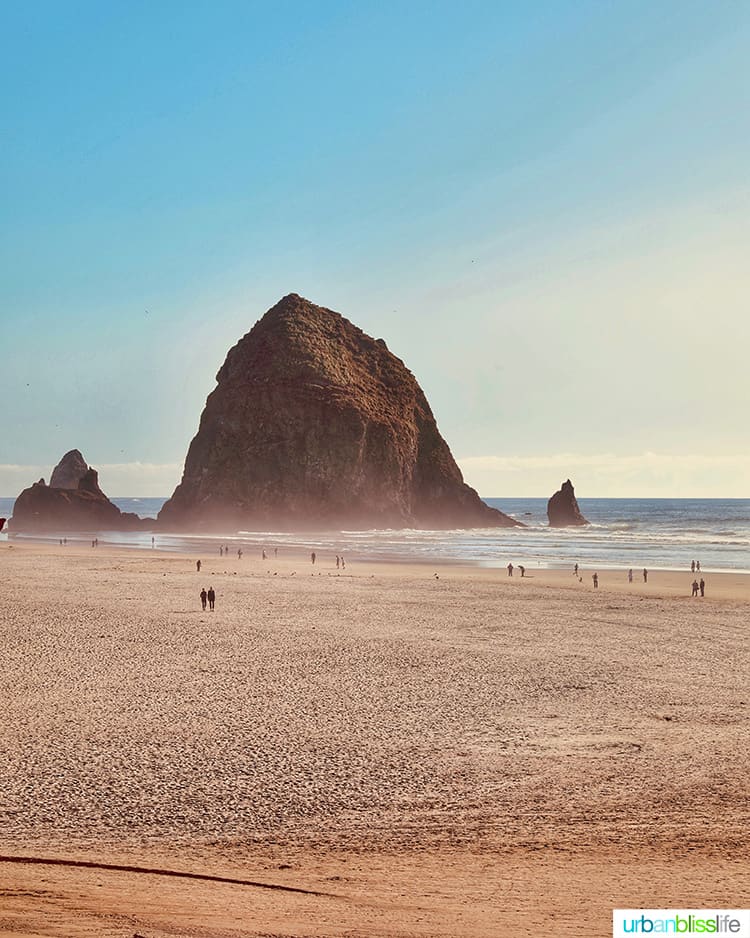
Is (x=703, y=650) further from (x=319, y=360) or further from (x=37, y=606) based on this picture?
(x=319, y=360)

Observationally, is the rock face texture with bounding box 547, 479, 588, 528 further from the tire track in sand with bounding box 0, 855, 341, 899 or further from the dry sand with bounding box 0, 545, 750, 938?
the tire track in sand with bounding box 0, 855, 341, 899

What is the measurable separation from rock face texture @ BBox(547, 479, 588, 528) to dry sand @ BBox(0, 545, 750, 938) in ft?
348

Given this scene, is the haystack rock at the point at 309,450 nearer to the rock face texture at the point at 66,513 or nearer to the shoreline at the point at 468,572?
the rock face texture at the point at 66,513

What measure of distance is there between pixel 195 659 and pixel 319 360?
3983 inches

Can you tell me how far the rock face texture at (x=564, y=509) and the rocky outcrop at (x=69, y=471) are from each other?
352 ft

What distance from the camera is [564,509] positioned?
12938 cm

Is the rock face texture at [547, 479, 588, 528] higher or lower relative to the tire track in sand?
higher

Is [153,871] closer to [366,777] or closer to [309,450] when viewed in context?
[366,777]

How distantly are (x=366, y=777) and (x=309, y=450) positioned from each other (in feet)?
340

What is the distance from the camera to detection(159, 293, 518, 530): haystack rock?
4412 inches

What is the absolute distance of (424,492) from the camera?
123500mm

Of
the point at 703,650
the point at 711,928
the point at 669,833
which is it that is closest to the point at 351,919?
the point at 711,928

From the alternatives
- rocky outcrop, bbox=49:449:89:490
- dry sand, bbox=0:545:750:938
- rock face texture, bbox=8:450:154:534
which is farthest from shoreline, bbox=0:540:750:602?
rocky outcrop, bbox=49:449:89:490

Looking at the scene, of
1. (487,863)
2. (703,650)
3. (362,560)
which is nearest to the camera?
(487,863)
